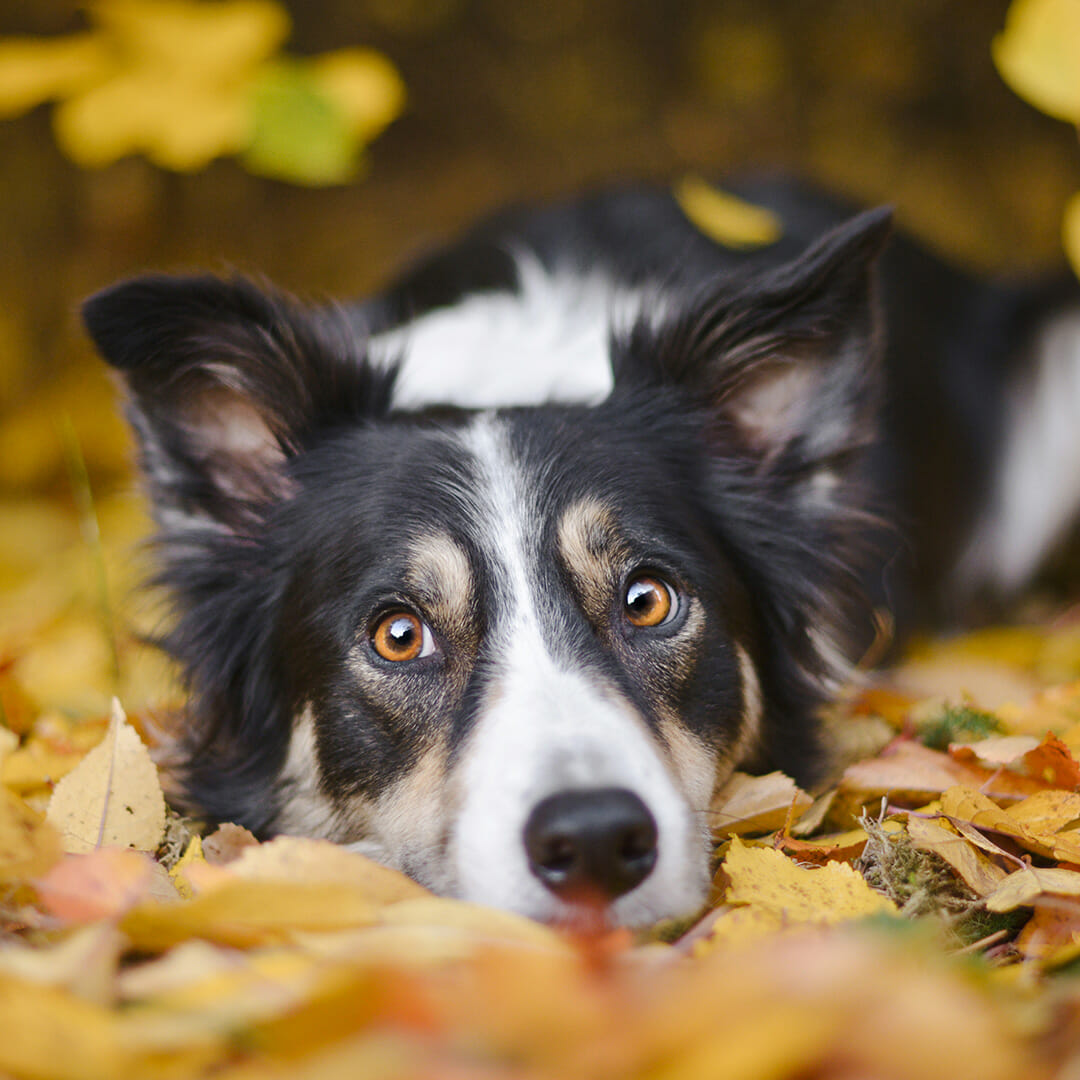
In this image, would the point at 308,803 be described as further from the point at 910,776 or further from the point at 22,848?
the point at 910,776

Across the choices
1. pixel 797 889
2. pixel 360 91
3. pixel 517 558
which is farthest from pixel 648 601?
pixel 360 91

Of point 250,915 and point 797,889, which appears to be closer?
point 250,915

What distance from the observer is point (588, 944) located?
147 centimetres

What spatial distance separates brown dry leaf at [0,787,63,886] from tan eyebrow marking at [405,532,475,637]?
90 centimetres

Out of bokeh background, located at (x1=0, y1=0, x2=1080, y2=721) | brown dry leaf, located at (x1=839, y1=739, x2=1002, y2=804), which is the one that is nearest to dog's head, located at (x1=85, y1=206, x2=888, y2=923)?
brown dry leaf, located at (x1=839, y1=739, x2=1002, y2=804)

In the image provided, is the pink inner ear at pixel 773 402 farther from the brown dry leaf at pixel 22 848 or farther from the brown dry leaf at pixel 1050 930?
the brown dry leaf at pixel 22 848

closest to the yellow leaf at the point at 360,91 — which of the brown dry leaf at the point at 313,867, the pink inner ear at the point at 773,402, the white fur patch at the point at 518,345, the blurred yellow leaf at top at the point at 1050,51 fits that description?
the white fur patch at the point at 518,345

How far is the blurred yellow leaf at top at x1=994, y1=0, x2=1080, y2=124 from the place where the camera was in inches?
92.0

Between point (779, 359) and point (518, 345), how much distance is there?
98cm

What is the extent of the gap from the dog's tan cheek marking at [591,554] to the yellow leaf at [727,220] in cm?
163

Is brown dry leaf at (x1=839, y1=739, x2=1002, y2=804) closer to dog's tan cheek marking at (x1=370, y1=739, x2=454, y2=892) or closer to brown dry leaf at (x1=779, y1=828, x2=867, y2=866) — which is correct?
brown dry leaf at (x1=779, y1=828, x2=867, y2=866)

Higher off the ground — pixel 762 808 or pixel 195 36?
→ pixel 195 36

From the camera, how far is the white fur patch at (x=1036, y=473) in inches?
190

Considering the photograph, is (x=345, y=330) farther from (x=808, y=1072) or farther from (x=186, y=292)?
(x=808, y=1072)
